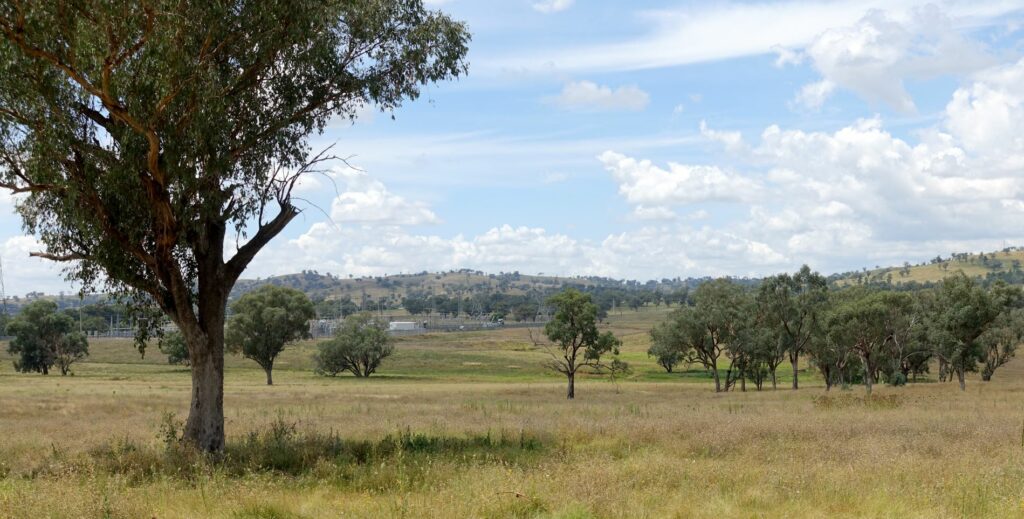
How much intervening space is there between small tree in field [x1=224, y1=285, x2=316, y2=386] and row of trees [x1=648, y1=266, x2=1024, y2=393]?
4247 cm

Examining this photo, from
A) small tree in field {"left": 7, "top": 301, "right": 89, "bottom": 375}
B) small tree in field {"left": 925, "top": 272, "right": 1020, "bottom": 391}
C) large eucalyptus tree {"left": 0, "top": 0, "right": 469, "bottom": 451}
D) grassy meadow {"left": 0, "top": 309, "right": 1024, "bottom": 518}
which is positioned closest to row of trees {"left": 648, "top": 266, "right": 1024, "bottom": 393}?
small tree in field {"left": 925, "top": 272, "right": 1020, "bottom": 391}

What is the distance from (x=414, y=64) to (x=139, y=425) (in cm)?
1531

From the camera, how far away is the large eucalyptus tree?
14562mm

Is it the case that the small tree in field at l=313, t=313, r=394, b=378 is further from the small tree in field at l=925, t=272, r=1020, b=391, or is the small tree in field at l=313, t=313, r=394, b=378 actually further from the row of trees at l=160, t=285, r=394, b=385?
the small tree in field at l=925, t=272, r=1020, b=391

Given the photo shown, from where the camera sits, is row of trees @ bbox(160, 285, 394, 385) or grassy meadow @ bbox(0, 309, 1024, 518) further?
row of trees @ bbox(160, 285, 394, 385)

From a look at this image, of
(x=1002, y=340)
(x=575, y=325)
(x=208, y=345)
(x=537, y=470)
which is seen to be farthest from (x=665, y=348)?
(x=537, y=470)

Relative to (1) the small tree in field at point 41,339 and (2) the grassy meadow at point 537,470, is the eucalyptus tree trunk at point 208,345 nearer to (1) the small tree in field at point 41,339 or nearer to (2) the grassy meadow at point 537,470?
(2) the grassy meadow at point 537,470

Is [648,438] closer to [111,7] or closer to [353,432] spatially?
[353,432]

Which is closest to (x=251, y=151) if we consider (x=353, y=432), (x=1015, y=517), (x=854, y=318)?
(x=353, y=432)

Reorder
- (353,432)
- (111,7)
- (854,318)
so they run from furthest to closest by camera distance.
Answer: (854,318) < (353,432) < (111,7)

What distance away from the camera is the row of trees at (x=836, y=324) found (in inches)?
2571

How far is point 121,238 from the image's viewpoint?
16.5 meters

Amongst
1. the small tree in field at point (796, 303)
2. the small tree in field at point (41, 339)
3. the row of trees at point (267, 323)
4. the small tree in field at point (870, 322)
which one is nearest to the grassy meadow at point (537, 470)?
the small tree in field at point (870, 322)

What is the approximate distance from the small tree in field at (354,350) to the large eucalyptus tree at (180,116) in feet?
296
